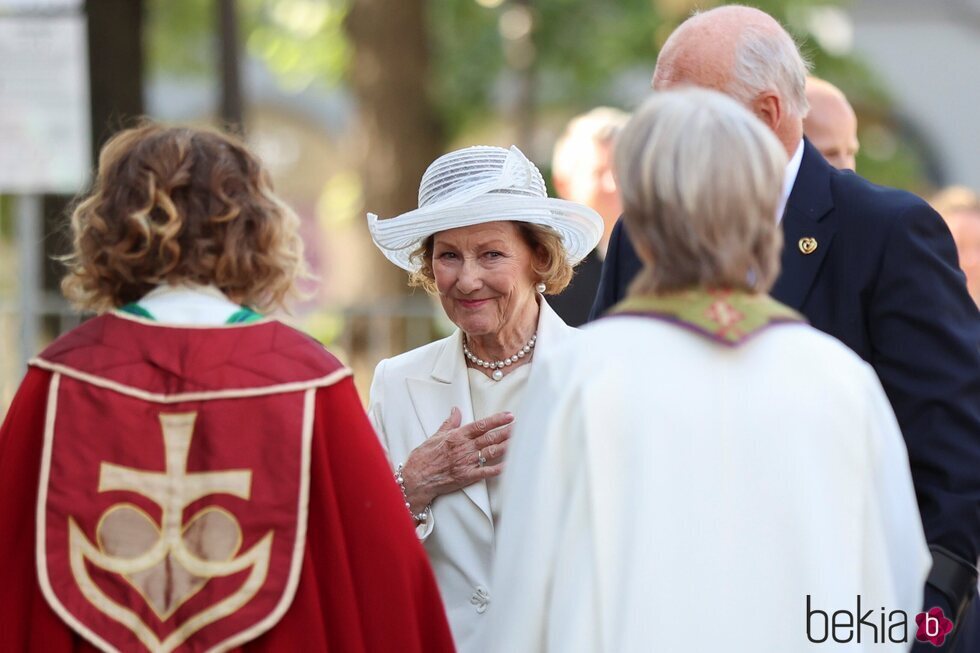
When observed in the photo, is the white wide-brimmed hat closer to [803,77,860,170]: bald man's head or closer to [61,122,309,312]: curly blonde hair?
[61,122,309,312]: curly blonde hair

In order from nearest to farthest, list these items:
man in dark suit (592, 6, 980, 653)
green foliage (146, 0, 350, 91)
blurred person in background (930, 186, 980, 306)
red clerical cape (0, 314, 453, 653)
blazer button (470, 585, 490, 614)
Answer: red clerical cape (0, 314, 453, 653) → man in dark suit (592, 6, 980, 653) → blazer button (470, 585, 490, 614) → blurred person in background (930, 186, 980, 306) → green foliage (146, 0, 350, 91)

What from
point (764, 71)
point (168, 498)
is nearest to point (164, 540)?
point (168, 498)

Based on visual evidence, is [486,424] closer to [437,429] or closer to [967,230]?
[437,429]

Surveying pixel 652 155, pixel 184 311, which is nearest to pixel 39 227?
pixel 184 311

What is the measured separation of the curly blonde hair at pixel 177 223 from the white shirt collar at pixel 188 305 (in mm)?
20

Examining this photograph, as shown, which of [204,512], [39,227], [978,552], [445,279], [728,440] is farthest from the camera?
[39,227]

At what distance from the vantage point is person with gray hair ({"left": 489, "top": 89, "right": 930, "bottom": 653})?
115 inches

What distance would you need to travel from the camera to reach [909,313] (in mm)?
3709

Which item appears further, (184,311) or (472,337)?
(472,337)

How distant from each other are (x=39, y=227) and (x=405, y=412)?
7.37 meters

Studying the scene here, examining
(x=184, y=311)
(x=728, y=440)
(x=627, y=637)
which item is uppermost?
(x=184, y=311)

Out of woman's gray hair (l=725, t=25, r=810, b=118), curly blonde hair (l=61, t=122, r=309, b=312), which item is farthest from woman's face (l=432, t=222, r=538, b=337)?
curly blonde hair (l=61, t=122, r=309, b=312)

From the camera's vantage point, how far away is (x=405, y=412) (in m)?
4.42

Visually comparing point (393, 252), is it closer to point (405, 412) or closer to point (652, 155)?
point (405, 412)
